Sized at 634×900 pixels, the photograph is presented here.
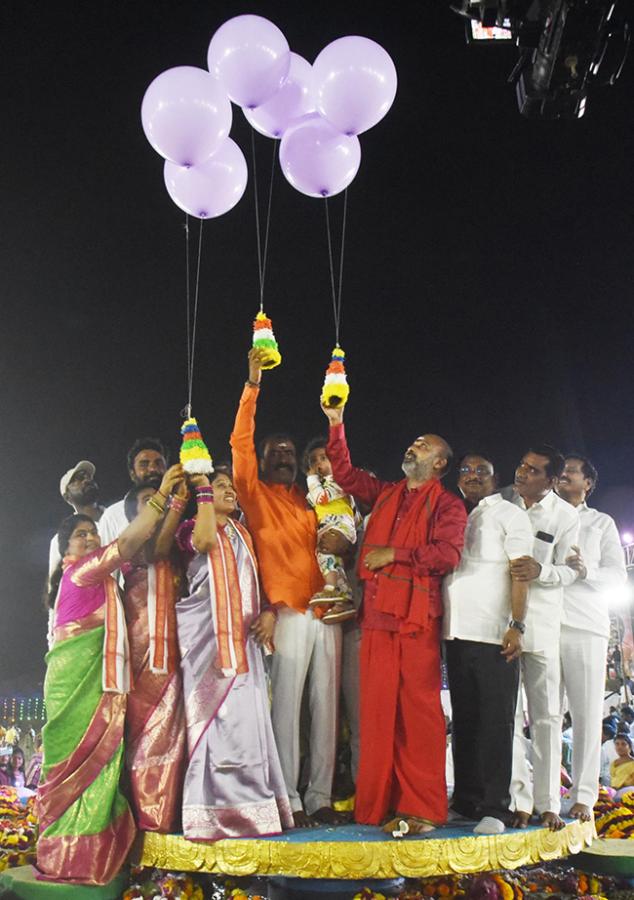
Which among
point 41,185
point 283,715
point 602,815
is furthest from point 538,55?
point 41,185

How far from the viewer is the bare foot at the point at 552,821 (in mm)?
3867

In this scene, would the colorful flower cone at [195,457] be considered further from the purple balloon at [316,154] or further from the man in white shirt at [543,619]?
the purple balloon at [316,154]

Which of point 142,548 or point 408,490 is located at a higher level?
point 408,490

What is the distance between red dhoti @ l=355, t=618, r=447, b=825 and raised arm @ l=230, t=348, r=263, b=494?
0.97 meters

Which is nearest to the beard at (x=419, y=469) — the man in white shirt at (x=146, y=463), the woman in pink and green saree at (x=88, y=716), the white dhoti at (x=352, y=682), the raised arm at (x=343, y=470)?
the raised arm at (x=343, y=470)

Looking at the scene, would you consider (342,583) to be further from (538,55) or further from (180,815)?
(538,55)

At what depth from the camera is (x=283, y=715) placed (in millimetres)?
3996

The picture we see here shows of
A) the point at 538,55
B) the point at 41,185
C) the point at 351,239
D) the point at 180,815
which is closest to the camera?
the point at 180,815

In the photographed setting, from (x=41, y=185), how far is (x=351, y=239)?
309cm

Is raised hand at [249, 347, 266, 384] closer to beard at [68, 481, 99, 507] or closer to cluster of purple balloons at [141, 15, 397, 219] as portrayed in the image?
cluster of purple balloons at [141, 15, 397, 219]

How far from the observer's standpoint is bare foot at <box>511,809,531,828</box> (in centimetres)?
382

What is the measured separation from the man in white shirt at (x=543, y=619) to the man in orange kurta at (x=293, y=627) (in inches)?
35.7

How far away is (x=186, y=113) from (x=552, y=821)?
3732 mm

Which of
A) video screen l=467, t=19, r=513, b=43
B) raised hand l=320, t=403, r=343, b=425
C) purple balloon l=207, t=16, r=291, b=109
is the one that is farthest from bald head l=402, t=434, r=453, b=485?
video screen l=467, t=19, r=513, b=43
